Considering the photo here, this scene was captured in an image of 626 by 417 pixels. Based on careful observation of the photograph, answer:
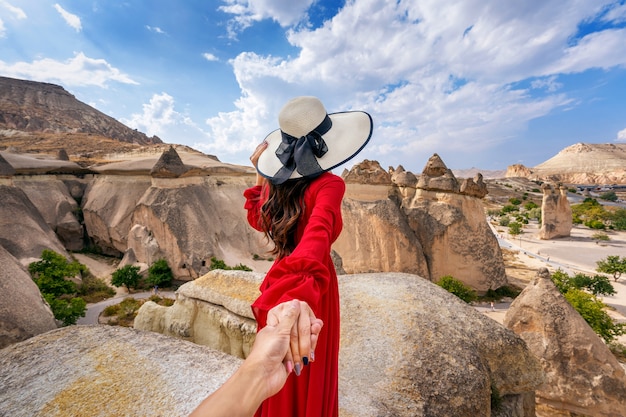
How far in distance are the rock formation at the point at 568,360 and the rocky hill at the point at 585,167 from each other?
77.1 m

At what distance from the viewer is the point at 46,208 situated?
60.3 feet

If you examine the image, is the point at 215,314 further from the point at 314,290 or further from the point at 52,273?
the point at 52,273

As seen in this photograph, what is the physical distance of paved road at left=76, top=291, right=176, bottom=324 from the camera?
11226mm

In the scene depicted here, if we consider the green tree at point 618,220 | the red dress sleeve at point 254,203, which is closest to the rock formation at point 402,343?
the red dress sleeve at point 254,203

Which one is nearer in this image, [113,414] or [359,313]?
[113,414]

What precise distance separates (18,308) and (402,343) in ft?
19.6

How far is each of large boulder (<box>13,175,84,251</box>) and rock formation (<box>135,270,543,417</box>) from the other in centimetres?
1829

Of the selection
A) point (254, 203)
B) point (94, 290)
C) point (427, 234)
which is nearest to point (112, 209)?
point (94, 290)

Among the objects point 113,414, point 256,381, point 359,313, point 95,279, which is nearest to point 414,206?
point 359,313

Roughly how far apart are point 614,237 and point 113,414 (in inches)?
1355

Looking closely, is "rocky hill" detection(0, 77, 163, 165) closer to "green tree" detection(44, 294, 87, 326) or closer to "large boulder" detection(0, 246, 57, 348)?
"green tree" detection(44, 294, 87, 326)

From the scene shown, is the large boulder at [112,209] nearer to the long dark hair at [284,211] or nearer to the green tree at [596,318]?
the long dark hair at [284,211]

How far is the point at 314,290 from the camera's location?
1011mm

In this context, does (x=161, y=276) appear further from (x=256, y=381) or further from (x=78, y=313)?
(x=256, y=381)
